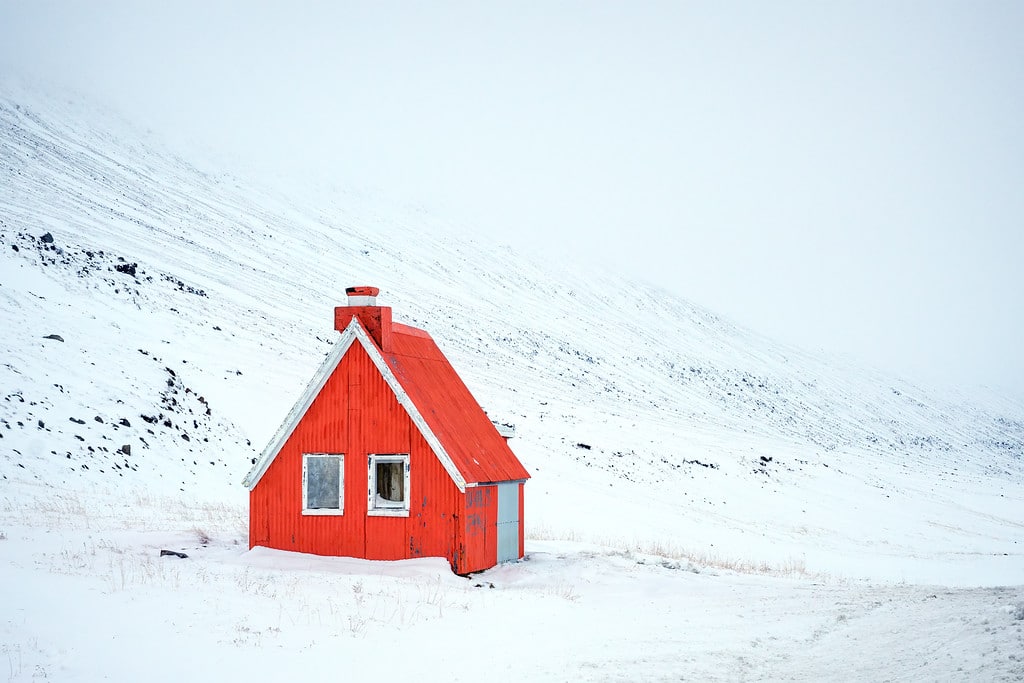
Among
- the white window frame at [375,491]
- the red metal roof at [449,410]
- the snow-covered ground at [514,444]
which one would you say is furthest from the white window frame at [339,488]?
the red metal roof at [449,410]

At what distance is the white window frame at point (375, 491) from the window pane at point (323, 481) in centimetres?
79

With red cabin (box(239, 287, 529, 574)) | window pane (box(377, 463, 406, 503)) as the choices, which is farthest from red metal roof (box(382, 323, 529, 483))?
window pane (box(377, 463, 406, 503))

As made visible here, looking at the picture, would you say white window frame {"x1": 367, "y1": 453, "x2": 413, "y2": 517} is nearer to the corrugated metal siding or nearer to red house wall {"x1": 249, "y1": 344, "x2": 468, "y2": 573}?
red house wall {"x1": 249, "y1": 344, "x2": 468, "y2": 573}

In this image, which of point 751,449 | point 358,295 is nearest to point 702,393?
point 751,449

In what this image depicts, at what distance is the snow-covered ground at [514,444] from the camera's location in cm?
1426

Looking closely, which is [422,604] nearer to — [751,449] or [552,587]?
[552,587]

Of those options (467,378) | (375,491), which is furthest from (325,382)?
(467,378)

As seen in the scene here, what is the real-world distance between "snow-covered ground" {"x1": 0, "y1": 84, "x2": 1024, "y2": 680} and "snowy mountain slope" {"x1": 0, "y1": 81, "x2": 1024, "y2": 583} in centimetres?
30

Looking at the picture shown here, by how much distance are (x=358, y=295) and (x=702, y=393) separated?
65.7 m

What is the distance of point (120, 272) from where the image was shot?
205ft

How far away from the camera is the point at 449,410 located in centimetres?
2397

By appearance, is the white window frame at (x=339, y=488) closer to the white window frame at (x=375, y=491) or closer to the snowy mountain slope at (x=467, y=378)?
the white window frame at (x=375, y=491)

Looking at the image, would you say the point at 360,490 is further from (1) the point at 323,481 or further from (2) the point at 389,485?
(2) the point at 389,485

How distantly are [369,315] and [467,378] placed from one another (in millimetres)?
45288
